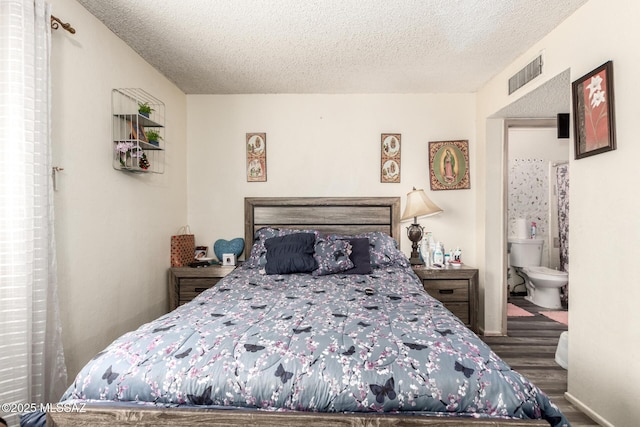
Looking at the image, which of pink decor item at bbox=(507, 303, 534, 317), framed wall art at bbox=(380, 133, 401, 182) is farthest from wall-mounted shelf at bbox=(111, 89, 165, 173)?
pink decor item at bbox=(507, 303, 534, 317)

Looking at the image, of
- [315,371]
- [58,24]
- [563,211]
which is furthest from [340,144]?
[563,211]

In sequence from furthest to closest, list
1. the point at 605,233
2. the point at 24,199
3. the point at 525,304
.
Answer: the point at 525,304
the point at 605,233
the point at 24,199

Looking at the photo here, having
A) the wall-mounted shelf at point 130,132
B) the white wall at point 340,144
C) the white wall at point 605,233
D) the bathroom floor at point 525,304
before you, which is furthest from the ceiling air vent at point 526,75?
the wall-mounted shelf at point 130,132

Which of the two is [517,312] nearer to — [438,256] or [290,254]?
[438,256]

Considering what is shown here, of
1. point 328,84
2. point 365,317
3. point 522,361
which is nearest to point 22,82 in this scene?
point 365,317

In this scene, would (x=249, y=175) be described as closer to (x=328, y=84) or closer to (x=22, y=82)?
(x=328, y=84)

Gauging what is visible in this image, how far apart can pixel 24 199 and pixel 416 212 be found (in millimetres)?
2946

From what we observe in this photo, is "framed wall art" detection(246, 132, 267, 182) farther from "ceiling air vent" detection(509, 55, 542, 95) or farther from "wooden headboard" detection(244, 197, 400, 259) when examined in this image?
"ceiling air vent" detection(509, 55, 542, 95)

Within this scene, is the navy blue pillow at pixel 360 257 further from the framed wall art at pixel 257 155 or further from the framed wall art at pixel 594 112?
the framed wall art at pixel 594 112

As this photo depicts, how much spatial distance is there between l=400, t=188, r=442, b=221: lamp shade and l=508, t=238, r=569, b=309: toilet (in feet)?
6.22

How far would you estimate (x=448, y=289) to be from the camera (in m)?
3.23

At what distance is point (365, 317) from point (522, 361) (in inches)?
74.9

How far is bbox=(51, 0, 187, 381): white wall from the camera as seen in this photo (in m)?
2.03

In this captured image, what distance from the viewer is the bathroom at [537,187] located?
488 cm
